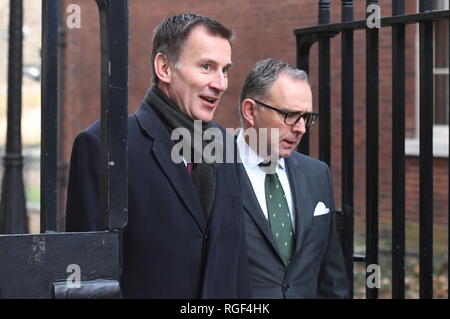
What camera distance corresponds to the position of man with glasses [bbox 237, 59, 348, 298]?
268 cm

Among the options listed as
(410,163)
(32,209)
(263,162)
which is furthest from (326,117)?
(32,209)

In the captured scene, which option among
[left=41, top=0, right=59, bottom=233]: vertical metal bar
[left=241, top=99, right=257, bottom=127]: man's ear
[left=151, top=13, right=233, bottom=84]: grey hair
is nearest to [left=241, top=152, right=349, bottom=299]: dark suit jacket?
[left=241, top=99, right=257, bottom=127]: man's ear

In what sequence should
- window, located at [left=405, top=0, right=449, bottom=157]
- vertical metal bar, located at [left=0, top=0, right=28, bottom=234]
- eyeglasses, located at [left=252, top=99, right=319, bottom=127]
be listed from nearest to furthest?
eyeglasses, located at [left=252, top=99, right=319, bottom=127] → vertical metal bar, located at [left=0, top=0, right=28, bottom=234] → window, located at [left=405, top=0, right=449, bottom=157]

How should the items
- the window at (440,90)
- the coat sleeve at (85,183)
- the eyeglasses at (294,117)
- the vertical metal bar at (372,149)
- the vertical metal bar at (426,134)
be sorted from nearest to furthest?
the coat sleeve at (85,183) < the eyeglasses at (294,117) < the vertical metal bar at (426,134) < the vertical metal bar at (372,149) < the window at (440,90)

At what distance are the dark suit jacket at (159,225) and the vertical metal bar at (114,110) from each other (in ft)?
1.02

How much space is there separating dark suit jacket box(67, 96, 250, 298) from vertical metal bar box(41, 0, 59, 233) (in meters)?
0.31

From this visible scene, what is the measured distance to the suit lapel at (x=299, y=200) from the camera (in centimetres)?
274

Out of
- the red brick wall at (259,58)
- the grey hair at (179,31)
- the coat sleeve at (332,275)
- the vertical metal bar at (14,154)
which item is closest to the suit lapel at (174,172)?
the grey hair at (179,31)

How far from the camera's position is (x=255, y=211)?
107 inches

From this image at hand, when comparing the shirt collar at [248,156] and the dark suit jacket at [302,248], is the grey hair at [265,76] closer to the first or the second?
the shirt collar at [248,156]

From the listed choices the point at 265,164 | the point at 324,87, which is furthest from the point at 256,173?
A: the point at 324,87

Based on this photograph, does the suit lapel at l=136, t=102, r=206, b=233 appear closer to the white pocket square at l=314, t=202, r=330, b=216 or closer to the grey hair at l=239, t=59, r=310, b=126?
the grey hair at l=239, t=59, r=310, b=126

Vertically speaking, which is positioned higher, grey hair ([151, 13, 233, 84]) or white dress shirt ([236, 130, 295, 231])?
grey hair ([151, 13, 233, 84])

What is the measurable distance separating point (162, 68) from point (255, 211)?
0.59m
